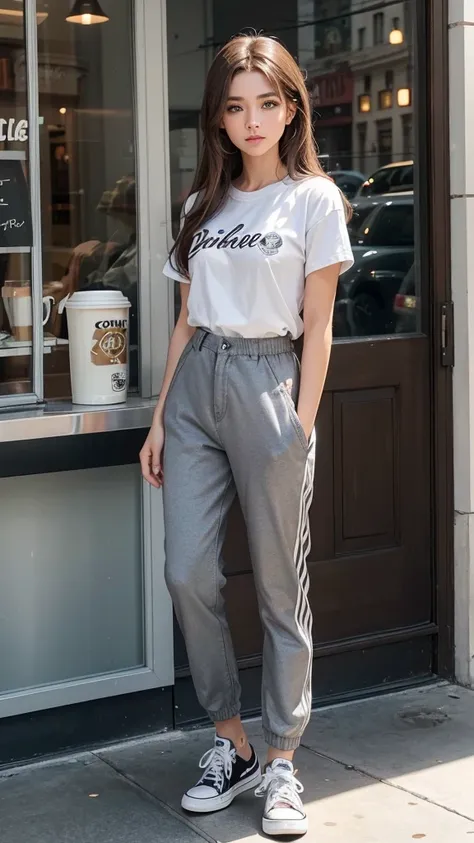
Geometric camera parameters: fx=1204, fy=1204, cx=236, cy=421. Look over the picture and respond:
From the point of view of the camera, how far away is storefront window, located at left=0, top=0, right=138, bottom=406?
11.9 ft

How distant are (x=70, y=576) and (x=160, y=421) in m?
0.72

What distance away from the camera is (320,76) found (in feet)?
13.6

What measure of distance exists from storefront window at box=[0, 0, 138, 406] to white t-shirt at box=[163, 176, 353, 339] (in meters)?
0.66

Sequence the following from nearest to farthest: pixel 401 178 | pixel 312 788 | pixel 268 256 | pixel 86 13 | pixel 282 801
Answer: pixel 268 256 < pixel 282 801 < pixel 312 788 < pixel 86 13 < pixel 401 178

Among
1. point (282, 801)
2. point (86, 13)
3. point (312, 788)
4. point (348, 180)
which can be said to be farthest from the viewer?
point (348, 180)

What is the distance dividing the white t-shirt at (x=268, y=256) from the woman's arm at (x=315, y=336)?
0.14 ft

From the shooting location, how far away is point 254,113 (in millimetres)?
3186

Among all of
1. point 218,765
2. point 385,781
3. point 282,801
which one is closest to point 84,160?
point 218,765

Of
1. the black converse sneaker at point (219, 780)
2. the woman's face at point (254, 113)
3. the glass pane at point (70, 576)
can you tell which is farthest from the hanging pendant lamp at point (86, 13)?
the black converse sneaker at point (219, 780)

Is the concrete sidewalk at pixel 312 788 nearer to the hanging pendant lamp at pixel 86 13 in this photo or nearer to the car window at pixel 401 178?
the car window at pixel 401 178

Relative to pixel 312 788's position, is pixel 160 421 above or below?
above

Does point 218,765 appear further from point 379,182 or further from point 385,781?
point 379,182

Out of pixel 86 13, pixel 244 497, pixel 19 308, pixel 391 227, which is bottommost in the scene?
pixel 244 497

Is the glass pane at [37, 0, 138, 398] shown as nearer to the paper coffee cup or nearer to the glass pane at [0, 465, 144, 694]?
the paper coffee cup
